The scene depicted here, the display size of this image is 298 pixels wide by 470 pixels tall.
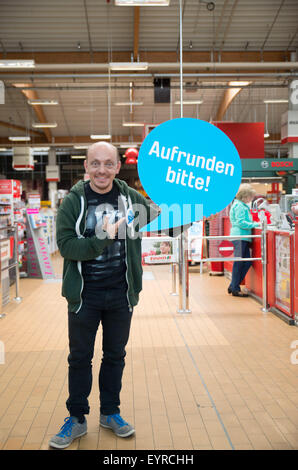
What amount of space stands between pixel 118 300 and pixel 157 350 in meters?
1.98

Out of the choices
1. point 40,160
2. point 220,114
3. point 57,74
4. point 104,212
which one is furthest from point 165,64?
point 40,160

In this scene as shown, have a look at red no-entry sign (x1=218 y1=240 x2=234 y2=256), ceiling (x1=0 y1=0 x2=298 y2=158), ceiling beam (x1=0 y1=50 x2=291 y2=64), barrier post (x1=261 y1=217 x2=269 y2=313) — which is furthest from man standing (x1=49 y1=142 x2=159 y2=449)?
ceiling beam (x1=0 y1=50 x2=291 y2=64)

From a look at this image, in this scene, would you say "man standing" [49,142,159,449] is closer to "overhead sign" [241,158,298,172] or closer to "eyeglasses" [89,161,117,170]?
"eyeglasses" [89,161,117,170]

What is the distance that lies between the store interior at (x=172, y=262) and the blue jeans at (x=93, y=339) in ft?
0.88

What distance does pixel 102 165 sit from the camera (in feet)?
7.80

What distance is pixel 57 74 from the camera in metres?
13.8

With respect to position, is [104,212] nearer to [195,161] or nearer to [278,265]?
[195,161]

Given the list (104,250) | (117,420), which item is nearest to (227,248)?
(117,420)

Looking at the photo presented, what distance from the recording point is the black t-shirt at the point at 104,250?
8.10 ft

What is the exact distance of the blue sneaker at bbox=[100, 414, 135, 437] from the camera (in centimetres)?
264

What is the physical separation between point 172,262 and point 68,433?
3539mm

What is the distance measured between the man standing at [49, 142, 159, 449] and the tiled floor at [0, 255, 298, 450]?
307 mm

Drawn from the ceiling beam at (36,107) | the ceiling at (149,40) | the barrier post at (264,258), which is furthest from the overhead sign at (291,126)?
the barrier post at (264,258)

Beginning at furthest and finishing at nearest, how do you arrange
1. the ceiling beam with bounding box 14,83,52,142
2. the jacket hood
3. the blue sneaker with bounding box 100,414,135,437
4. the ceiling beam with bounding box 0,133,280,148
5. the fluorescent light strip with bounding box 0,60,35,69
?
the ceiling beam with bounding box 0,133,280,148, the ceiling beam with bounding box 14,83,52,142, the fluorescent light strip with bounding box 0,60,35,69, the blue sneaker with bounding box 100,414,135,437, the jacket hood
